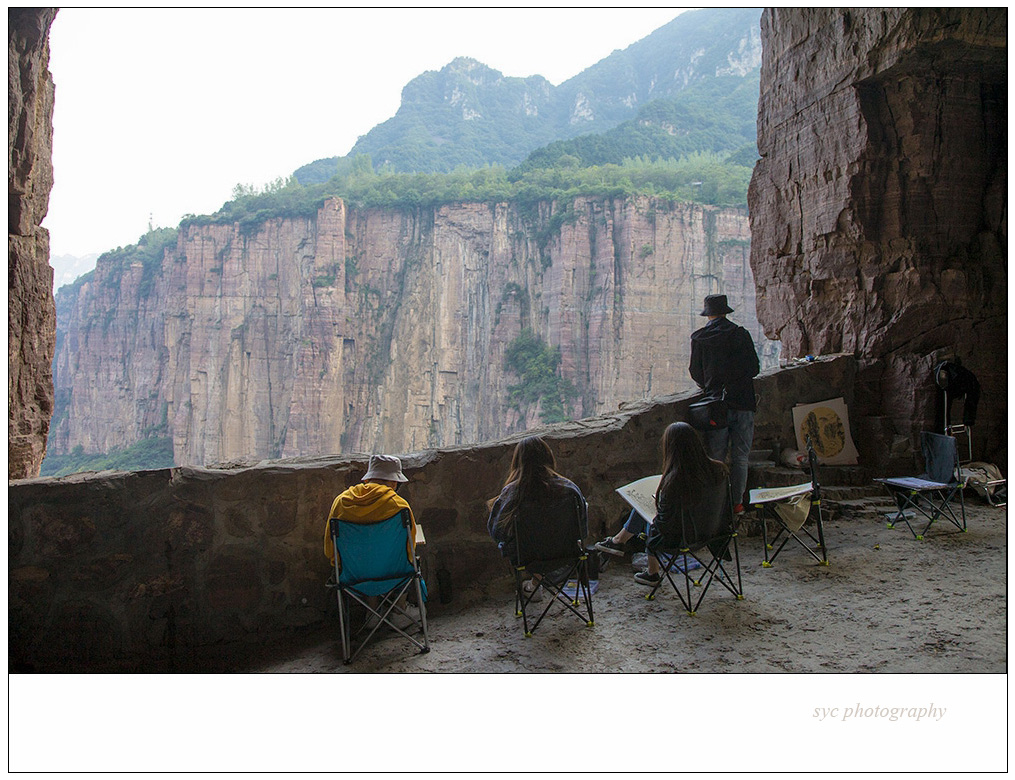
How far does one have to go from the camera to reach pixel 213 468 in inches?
135

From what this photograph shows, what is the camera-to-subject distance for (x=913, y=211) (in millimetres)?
5941

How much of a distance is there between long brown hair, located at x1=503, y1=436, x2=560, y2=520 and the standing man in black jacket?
156 cm

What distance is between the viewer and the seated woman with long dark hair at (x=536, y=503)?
10.2 ft

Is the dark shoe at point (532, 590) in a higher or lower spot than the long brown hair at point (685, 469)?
lower

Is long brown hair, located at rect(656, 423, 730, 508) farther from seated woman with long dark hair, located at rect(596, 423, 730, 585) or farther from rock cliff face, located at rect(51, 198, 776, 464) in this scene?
rock cliff face, located at rect(51, 198, 776, 464)

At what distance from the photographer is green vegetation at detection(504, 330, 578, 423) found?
41938mm

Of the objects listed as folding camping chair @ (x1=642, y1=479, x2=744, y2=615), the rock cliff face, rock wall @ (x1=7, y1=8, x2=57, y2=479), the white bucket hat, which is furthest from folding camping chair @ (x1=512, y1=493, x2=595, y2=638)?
the rock cliff face

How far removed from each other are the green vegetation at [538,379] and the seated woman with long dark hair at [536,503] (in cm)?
3771

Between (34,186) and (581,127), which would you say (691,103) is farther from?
(34,186)

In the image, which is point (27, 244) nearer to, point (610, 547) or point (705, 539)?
point (610, 547)

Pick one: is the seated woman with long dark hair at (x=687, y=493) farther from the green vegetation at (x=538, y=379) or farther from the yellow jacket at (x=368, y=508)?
the green vegetation at (x=538, y=379)

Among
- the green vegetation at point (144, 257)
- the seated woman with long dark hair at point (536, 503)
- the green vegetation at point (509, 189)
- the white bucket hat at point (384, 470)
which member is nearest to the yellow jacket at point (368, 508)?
the white bucket hat at point (384, 470)

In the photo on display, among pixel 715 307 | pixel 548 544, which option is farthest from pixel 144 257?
pixel 548 544

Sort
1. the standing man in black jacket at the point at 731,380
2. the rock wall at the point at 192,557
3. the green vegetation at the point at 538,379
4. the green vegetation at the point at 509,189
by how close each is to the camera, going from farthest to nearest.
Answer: the green vegetation at the point at 509,189, the green vegetation at the point at 538,379, the standing man in black jacket at the point at 731,380, the rock wall at the point at 192,557
